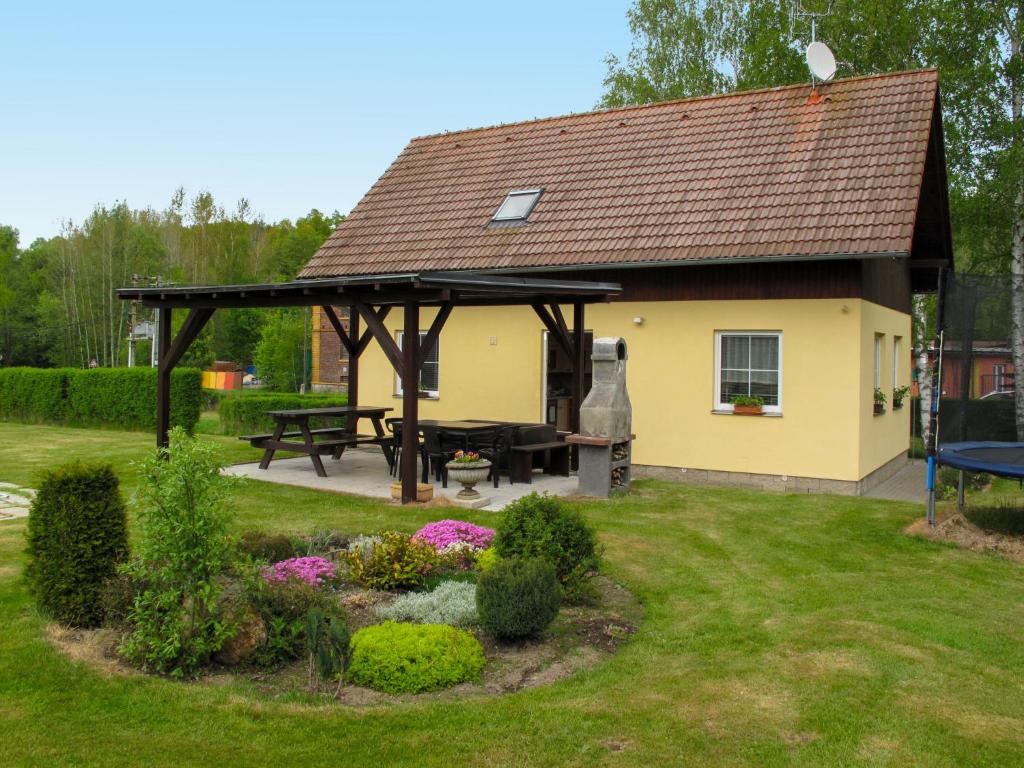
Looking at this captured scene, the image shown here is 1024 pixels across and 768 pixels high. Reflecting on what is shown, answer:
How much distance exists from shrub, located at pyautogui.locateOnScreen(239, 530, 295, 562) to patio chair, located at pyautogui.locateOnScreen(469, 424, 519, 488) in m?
4.51

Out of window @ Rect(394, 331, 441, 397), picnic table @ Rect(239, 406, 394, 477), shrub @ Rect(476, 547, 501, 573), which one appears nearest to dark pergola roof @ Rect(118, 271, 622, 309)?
picnic table @ Rect(239, 406, 394, 477)

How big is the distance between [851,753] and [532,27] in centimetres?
1235

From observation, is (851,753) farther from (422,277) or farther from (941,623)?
(422,277)

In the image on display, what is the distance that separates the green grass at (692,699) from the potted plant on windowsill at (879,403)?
5415 millimetres

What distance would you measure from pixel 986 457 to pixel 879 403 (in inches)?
166

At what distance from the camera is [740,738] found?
4406 millimetres

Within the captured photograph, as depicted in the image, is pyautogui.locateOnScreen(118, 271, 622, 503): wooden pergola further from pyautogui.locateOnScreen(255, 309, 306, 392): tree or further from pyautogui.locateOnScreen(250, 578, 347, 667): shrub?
pyautogui.locateOnScreen(255, 309, 306, 392): tree

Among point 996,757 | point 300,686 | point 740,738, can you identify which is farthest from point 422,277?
point 996,757

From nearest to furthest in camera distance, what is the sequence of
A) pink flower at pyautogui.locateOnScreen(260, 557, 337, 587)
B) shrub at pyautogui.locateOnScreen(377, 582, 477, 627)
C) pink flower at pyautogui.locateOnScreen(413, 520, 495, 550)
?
1. shrub at pyautogui.locateOnScreen(377, 582, 477, 627)
2. pink flower at pyautogui.locateOnScreen(260, 557, 337, 587)
3. pink flower at pyautogui.locateOnScreen(413, 520, 495, 550)

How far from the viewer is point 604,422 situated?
36.4 ft

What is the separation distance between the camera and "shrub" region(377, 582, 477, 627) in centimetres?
604

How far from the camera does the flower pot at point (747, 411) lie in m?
12.4

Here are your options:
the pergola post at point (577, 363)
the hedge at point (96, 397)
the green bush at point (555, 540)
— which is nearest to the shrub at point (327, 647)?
the green bush at point (555, 540)

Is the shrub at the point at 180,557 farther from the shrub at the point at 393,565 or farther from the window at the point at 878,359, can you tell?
the window at the point at 878,359
